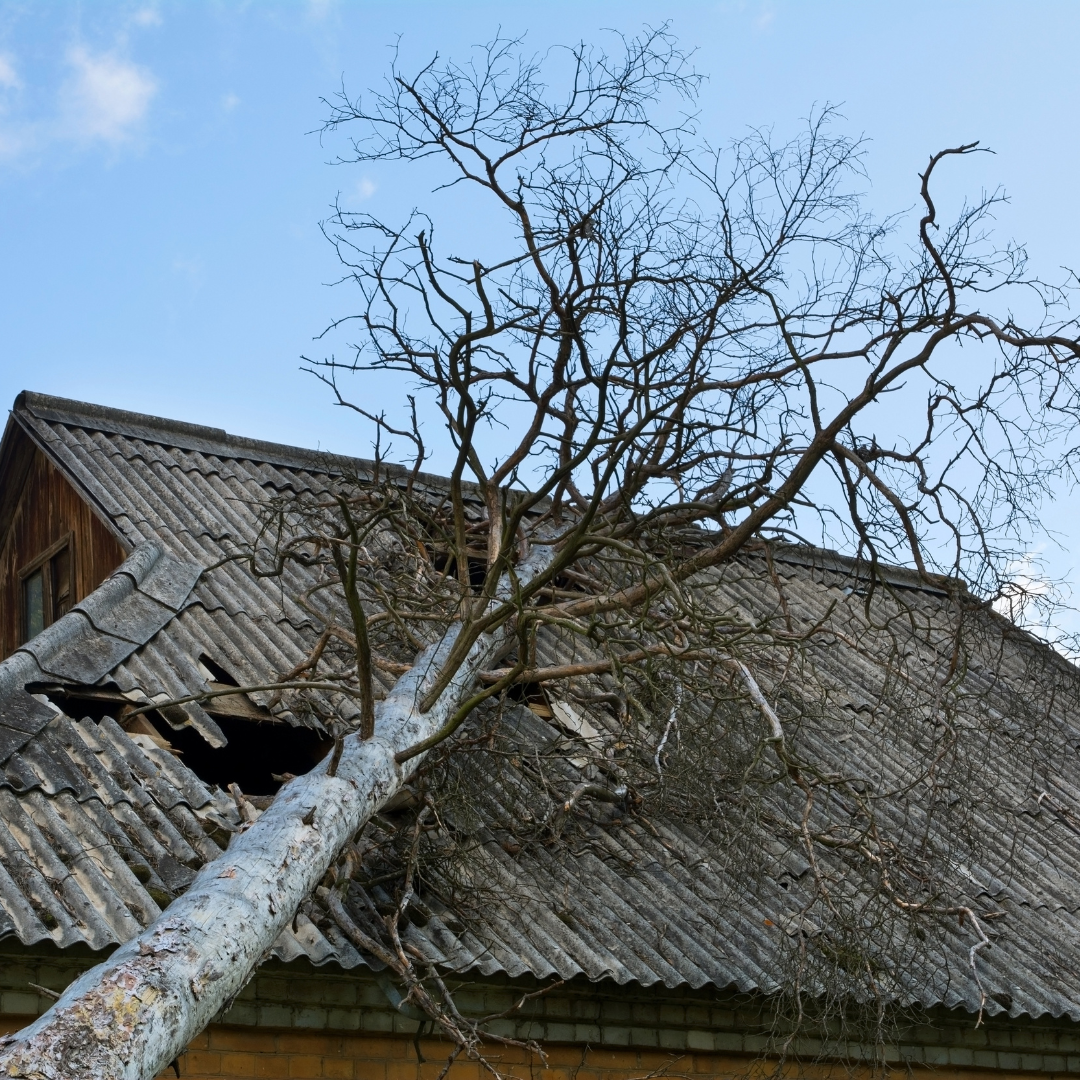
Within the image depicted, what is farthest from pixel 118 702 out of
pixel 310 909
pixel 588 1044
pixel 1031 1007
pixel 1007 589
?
pixel 1031 1007

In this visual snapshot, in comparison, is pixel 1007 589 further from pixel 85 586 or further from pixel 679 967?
pixel 85 586

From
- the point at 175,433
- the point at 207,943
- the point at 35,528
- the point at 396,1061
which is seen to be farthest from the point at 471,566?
the point at 207,943

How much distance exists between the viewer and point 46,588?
32.6 ft

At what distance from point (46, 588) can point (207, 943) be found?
670 centimetres

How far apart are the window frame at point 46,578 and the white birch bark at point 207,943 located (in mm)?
4832

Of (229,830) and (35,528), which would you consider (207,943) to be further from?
(35,528)

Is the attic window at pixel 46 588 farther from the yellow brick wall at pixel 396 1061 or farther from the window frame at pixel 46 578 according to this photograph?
the yellow brick wall at pixel 396 1061

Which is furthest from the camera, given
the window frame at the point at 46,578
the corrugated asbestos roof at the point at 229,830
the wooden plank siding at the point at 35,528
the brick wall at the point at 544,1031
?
the window frame at the point at 46,578

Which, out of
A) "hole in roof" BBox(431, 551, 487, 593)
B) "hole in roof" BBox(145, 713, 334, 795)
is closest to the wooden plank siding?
"hole in roof" BBox(145, 713, 334, 795)

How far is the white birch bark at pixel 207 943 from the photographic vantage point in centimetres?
339

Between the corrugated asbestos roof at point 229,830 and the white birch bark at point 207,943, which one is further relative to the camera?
the corrugated asbestos roof at point 229,830

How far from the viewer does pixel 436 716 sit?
5.89m

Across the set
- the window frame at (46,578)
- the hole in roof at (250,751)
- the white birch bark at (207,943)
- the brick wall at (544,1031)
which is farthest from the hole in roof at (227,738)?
the window frame at (46,578)

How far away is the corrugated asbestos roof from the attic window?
802 millimetres
